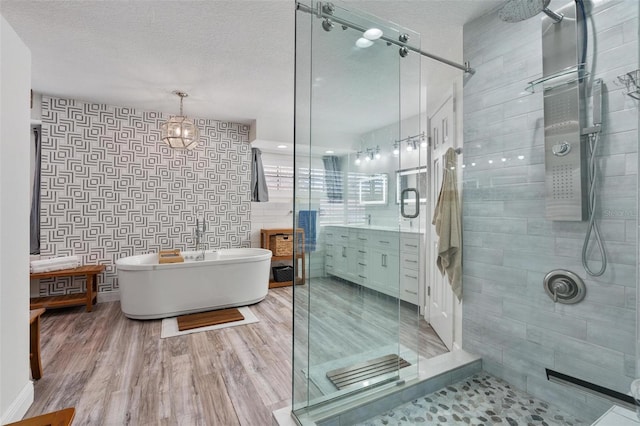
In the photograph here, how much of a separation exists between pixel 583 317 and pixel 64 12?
373 cm

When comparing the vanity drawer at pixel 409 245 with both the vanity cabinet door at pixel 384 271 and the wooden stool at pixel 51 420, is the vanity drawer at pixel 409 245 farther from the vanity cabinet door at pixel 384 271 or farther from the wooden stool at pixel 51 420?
the wooden stool at pixel 51 420

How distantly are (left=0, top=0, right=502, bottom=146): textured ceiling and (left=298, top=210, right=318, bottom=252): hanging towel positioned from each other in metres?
0.63

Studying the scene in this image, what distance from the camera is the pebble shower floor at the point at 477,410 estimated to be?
5.33ft

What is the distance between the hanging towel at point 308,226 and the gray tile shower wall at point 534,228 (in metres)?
1.24

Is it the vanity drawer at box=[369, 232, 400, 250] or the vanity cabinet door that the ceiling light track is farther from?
the vanity cabinet door

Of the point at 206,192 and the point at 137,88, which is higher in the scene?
the point at 137,88

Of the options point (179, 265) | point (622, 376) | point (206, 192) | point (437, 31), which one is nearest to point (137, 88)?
point (206, 192)

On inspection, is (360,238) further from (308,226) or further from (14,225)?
(14,225)

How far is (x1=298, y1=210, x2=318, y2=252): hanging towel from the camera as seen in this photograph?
5.38ft

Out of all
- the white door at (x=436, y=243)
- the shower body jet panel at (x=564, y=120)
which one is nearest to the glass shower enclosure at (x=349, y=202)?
the white door at (x=436, y=243)

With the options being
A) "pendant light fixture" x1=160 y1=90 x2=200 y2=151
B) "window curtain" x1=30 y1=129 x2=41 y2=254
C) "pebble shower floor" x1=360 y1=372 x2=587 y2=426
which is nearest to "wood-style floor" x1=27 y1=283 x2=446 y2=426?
"pebble shower floor" x1=360 y1=372 x2=587 y2=426

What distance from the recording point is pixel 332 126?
69.1 inches

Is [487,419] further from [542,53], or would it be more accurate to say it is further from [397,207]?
[542,53]

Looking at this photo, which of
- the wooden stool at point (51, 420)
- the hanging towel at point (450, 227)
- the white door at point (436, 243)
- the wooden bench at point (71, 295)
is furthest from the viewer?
the wooden bench at point (71, 295)
